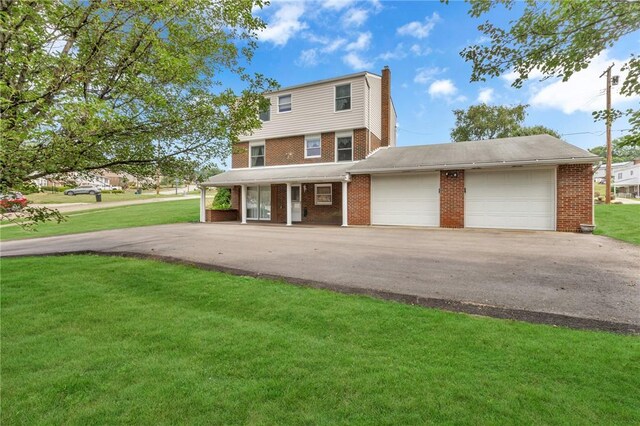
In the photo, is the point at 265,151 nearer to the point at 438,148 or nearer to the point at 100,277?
the point at 438,148

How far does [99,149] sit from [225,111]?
2.54 meters

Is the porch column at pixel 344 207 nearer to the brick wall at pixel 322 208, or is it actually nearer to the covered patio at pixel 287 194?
the covered patio at pixel 287 194

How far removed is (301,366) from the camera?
301cm

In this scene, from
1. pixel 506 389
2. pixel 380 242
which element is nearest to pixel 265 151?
pixel 380 242

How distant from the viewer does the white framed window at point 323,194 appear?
18344 millimetres

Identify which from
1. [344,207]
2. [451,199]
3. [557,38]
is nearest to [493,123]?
[451,199]

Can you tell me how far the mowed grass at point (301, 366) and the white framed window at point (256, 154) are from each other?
16.9 meters

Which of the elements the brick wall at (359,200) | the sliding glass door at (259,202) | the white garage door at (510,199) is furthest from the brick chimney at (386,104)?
the sliding glass door at (259,202)

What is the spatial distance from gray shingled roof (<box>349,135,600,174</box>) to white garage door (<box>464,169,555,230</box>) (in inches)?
25.6

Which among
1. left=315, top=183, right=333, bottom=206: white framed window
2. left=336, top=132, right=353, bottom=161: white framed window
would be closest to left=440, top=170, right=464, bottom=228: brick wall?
left=336, top=132, right=353, bottom=161: white framed window

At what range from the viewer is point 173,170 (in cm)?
706

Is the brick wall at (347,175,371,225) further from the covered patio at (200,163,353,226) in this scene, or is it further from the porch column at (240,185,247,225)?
the porch column at (240,185,247,225)

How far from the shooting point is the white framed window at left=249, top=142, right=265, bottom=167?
21.0 meters

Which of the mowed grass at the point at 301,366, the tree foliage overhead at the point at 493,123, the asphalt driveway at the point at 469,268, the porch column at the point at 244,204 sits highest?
the tree foliage overhead at the point at 493,123
